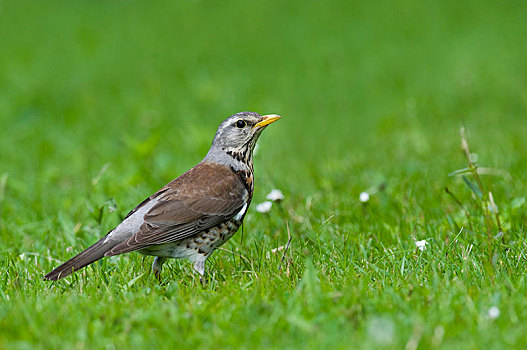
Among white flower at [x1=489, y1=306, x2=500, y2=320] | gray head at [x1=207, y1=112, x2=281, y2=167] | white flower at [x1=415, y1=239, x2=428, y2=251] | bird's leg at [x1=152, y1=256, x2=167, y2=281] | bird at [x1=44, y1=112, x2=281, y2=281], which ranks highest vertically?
gray head at [x1=207, y1=112, x2=281, y2=167]

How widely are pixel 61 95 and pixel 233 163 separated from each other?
8960mm

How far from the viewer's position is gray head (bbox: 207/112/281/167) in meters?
5.54

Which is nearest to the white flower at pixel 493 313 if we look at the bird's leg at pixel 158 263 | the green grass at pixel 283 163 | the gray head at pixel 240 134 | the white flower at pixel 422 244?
the green grass at pixel 283 163

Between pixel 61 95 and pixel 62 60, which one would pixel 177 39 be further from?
pixel 61 95

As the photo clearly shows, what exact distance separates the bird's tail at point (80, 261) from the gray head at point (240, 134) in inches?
55.9

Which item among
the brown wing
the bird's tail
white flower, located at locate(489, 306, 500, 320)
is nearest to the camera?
white flower, located at locate(489, 306, 500, 320)

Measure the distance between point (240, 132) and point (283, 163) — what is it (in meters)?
3.29

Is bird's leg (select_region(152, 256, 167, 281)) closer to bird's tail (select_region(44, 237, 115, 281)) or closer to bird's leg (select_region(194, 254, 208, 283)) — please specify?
bird's leg (select_region(194, 254, 208, 283))

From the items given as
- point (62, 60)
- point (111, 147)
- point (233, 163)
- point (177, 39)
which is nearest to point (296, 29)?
point (177, 39)

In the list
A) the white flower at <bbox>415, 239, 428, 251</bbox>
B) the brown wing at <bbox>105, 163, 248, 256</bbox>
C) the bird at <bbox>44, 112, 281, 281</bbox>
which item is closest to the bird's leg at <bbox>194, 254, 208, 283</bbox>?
the bird at <bbox>44, 112, 281, 281</bbox>

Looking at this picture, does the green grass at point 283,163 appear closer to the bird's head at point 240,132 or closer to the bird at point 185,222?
the bird at point 185,222

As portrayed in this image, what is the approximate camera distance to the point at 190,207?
489 cm

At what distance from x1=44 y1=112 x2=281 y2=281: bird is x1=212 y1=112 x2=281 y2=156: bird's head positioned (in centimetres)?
20

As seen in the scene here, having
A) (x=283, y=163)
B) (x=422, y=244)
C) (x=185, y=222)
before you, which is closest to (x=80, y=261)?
(x=185, y=222)
